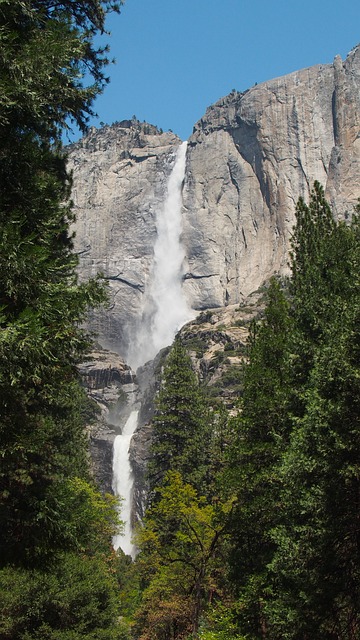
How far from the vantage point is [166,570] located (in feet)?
82.4

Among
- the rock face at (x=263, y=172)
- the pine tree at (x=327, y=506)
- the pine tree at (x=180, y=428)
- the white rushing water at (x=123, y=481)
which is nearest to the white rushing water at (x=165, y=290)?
the rock face at (x=263, y=172)

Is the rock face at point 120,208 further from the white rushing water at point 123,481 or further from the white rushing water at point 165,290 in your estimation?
the white rushing water at point 123,481

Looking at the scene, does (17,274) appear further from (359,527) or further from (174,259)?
(174,259)

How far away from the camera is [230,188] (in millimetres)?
136750

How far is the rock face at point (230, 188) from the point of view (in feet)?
413

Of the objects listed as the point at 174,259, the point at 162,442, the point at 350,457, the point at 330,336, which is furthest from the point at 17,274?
the point at 174,259

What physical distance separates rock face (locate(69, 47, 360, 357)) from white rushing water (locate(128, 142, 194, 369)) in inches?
70.0

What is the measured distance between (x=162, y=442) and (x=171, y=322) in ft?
323

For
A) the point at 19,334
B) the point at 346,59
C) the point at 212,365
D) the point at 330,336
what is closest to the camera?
the point at 19,334

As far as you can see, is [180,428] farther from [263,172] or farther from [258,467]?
[263,172]

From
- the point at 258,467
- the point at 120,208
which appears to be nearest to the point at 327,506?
the point at 258,467

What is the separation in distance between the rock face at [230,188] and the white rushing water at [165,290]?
1778mm

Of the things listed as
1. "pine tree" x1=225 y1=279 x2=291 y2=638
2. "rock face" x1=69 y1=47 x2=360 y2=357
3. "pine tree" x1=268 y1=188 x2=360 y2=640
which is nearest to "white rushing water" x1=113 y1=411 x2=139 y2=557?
"rock face" x1=69 y1=47 x2=360 y2=357

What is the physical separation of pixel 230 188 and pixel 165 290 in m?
25.4
